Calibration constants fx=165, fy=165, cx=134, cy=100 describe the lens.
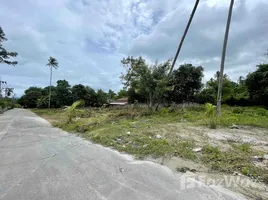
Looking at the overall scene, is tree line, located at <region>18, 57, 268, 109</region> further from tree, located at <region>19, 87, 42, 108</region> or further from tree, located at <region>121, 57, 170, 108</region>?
tree, located at <region>19, 87, 42, 108</region>

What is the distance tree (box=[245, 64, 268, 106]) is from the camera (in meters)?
18.3

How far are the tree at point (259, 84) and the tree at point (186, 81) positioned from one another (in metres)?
5.67

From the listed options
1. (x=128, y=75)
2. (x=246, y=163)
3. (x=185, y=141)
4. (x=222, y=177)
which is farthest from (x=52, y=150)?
(x=128, y=75)

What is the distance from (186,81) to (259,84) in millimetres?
8161

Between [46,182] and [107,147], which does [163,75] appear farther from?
[46,182]

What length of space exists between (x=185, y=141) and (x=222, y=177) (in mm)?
2016

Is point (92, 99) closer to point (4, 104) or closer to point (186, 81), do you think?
point (4, 104)

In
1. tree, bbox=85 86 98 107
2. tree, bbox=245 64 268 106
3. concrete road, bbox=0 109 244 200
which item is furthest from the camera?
tree, bbox=85 86 98 107

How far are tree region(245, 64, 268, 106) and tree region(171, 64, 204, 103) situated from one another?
18.6 ft

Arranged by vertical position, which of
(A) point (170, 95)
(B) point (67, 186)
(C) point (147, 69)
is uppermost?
(C) point (147, 69)

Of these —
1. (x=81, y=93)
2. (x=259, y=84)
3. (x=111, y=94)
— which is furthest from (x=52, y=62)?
(x=259, y=84)

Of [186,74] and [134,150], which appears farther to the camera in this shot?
[186,74]

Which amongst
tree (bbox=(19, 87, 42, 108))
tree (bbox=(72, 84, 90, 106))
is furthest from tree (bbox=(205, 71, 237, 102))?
tree (bbox=(19, 87, 42, 108))

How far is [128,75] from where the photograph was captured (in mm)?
17500
